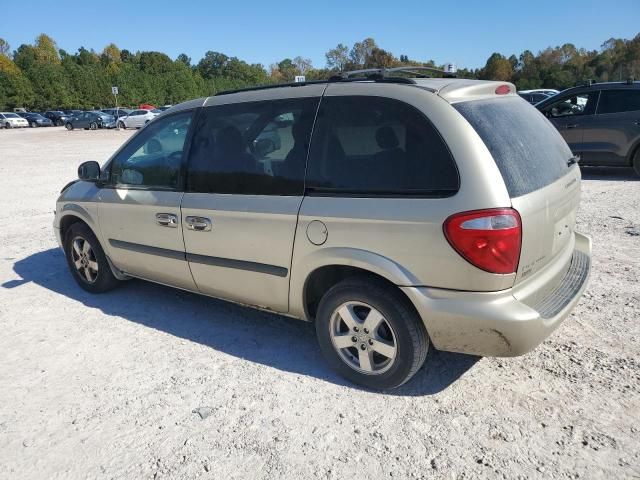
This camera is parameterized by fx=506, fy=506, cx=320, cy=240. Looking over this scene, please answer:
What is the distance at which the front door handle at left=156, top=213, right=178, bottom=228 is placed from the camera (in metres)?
3.89

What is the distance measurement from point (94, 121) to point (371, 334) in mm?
45580

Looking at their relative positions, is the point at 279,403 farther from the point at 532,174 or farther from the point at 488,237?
the point at 532,174

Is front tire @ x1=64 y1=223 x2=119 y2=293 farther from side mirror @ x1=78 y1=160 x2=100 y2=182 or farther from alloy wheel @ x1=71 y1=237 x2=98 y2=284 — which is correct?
side mirror @ x1=78 y1=160 x2=100 y2=182

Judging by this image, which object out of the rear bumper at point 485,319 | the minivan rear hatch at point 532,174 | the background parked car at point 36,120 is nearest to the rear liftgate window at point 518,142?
the minivan rear hatch at point 532,174

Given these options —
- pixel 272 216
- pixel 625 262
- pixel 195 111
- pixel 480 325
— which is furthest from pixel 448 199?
pixel 625 262

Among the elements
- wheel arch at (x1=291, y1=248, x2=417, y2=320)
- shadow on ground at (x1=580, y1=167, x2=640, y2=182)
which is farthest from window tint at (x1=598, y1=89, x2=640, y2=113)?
wheel arch at (x1=291, y1=248, x2=417, y2=320)

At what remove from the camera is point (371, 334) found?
3.03 m

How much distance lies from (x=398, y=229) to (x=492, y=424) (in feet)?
3.85

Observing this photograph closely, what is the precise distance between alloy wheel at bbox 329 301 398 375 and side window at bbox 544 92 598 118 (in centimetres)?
886

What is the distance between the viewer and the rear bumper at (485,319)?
2625 mm

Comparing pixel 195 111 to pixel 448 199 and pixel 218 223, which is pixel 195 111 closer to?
pixel 218 223

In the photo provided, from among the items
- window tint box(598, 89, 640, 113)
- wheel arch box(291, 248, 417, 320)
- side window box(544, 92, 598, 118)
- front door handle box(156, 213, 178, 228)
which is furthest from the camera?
side window box(544, 92, 598, 118)

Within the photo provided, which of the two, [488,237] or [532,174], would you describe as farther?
[532,174]

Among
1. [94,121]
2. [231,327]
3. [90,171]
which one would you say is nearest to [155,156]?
[90,171]
